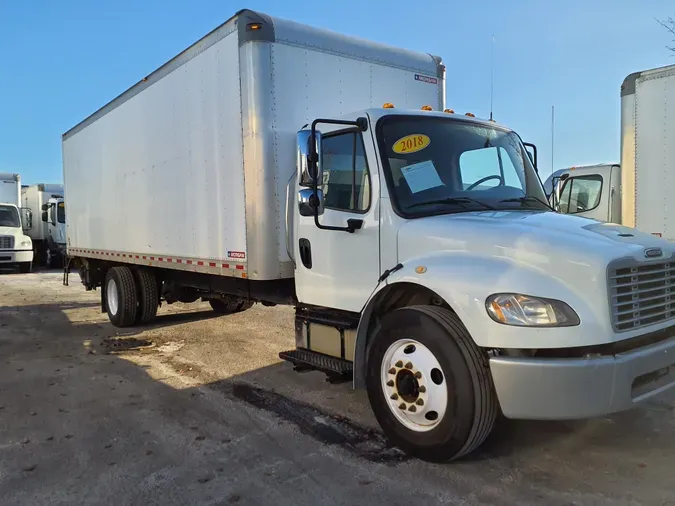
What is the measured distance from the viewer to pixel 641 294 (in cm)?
353

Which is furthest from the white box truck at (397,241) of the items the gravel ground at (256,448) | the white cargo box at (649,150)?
the white cargo box at (649,150)

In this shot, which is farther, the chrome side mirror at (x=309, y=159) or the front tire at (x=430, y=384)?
the chrome side mirror at (x=309, y=159)

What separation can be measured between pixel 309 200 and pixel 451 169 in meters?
1.14

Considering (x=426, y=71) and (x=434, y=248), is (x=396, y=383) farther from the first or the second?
(x=426, y=71)

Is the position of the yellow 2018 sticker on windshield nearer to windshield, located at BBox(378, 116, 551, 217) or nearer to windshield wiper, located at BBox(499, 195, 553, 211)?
windshield, located at BBox(378, 116, 551, 217)

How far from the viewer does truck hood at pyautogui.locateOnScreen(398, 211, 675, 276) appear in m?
3.35

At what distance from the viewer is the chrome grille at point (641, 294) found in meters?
3.33

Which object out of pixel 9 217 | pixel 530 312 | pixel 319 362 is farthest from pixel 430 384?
pixel 9 217

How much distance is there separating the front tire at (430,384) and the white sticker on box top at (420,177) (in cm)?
99

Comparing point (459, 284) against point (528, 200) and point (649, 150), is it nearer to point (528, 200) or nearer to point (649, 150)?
point (528, 200)

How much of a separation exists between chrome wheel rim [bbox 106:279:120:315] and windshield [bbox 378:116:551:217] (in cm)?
649

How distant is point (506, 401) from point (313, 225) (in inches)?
88.9

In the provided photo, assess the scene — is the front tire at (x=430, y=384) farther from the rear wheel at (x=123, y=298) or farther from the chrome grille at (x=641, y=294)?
the rear wheel at (x=123, y=298)

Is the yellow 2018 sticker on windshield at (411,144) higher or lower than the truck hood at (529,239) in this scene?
higher
